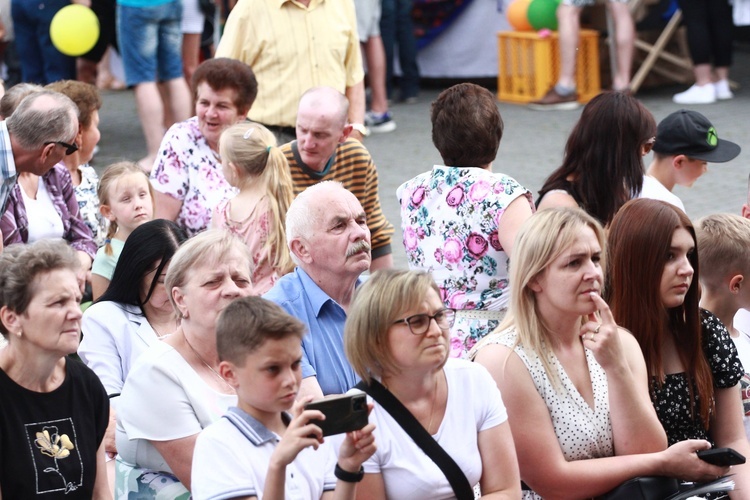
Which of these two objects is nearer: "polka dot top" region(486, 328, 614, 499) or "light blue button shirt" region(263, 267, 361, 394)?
"polka dot top" region(486, 328, 614, 499)

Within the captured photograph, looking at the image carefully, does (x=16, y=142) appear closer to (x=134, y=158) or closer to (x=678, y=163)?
(x=678, y=163)

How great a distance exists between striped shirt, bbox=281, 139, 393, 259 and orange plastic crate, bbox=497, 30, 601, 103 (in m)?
5.37

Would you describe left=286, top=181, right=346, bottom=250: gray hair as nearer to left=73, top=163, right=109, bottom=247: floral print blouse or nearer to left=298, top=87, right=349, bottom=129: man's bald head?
left=298, top=87, right=349, bottom=129: man's bald head

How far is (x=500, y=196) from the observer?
164 inches

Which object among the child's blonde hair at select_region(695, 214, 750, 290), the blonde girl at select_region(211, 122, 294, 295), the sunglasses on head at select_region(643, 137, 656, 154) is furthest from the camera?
the sunglasses on head at select_region(643, 137, 656, 154)

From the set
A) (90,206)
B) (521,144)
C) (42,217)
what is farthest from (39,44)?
(42,217)

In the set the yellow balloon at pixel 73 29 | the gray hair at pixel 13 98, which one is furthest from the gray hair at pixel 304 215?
the yellow balloon at pixel 73 29

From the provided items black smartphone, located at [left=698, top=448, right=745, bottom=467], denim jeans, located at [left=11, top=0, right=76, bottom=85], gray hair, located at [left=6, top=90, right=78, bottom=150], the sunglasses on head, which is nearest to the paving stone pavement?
denim jeans, located at [left=11, top=0, right=76, bottom=85]

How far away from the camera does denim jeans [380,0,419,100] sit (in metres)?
10.4

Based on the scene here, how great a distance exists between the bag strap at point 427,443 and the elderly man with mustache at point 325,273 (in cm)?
56

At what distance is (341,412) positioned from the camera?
105 inches

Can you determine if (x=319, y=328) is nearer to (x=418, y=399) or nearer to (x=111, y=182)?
(x=418, y=399)

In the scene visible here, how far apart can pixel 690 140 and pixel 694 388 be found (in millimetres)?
1751

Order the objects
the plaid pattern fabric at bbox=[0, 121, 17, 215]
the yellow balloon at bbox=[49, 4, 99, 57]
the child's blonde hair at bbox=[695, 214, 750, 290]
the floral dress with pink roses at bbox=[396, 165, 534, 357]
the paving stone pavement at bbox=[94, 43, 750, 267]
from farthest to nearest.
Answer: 1. the yellow balloon at bbox=[49, 4, 99, 57]
2. the paving stone pavement at bbox=[94, 43, 750, 267]
3. the plaid pattern fabric at bbox=[0, 121, 17, 215]
4. the floral dress with pink roses at bbox=[396, 165, 534, 357]
5. the child's blonde hair at bbox=[695, 214, 750, 290]
